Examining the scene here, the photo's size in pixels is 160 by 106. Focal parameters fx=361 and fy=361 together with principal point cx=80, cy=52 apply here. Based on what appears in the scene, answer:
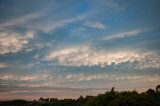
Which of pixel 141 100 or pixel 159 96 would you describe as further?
pixel 159 96

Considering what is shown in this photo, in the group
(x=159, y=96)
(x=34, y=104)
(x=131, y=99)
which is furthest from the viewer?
(x=34, y=104)

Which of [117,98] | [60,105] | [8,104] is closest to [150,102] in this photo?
[117,98]

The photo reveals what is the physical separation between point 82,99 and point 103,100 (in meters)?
27.8

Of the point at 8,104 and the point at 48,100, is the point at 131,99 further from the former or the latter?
the point at 8,104

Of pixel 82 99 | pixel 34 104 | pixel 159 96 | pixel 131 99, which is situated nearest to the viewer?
pixel 131 99

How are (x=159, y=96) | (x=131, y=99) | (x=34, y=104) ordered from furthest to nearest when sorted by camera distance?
(x=34, y=104) < (x=159, y=96) < (x=131, y=99)

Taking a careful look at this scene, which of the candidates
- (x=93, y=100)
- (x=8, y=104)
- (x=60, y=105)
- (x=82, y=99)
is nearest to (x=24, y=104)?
(x=8, y=104)

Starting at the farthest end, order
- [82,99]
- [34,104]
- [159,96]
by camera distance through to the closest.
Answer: [34,104], [82,99], [159,96]

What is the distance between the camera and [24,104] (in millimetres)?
91188

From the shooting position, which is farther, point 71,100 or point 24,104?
point 24,104

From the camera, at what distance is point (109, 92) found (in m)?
50.2

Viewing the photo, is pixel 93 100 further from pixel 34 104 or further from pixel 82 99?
pixel 34 104

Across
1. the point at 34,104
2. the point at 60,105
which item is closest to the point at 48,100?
the point at 34,104

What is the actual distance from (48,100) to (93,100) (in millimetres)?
39905
